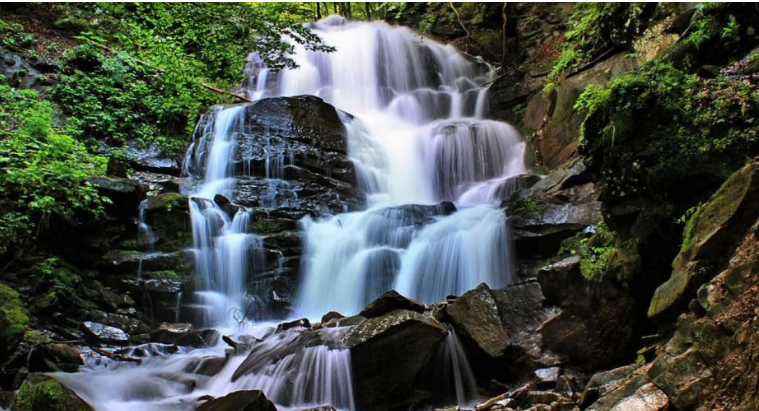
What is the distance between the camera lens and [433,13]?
19344 mm

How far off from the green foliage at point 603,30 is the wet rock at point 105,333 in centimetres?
1014

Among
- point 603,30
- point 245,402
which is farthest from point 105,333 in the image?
point 603,30

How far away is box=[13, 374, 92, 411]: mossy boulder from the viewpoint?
3834mm

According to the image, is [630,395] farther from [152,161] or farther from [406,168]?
[152,161]

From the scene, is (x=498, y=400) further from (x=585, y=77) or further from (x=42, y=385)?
(x=585, y=77)

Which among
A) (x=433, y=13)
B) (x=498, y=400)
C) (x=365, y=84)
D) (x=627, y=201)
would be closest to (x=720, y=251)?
(x=627, y=201)

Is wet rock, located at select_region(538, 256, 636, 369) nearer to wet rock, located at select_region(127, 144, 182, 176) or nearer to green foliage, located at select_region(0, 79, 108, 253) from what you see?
green foliage, located at select_region(0, 79, 108, 253)

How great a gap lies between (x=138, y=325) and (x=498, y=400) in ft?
18.2

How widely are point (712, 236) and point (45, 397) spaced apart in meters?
5.50

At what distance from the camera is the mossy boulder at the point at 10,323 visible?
16.0ft

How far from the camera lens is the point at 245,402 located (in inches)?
163

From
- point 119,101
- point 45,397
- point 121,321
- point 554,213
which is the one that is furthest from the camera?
point 119,101

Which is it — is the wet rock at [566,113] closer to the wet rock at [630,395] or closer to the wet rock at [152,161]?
the wet rock at [630,395]

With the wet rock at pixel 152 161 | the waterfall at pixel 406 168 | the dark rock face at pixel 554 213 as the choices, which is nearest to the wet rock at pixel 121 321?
the waterfall at pixel 406 168
